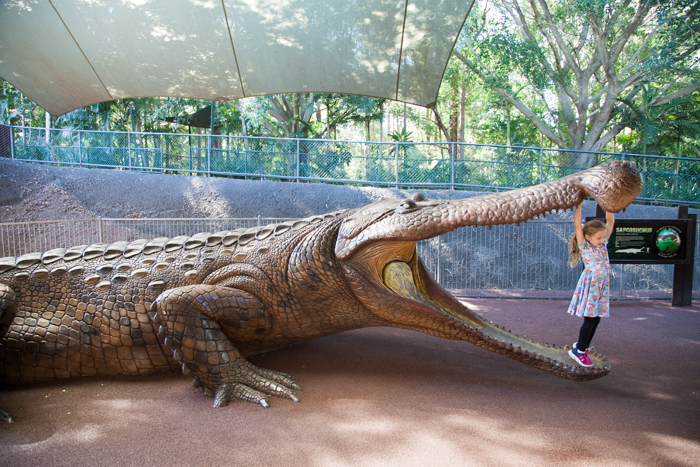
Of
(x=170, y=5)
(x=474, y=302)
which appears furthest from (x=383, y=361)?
(x=170, y=5)

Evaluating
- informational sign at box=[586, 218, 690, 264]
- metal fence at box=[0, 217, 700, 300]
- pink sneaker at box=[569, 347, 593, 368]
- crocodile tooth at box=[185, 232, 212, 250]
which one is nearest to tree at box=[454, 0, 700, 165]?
metal fence at box=[0, 217, 700, 300]

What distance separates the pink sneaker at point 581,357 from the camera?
2.87 meters

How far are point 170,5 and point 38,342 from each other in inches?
178

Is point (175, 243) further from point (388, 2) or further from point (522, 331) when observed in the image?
point (388, 2)

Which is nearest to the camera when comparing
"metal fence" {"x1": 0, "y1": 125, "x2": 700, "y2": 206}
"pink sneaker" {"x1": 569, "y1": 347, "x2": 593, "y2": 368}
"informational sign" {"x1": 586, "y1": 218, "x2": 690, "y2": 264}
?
"pink sneaker" {"x1": 569, "y1": 347, "x2": 593, "y2": 368}

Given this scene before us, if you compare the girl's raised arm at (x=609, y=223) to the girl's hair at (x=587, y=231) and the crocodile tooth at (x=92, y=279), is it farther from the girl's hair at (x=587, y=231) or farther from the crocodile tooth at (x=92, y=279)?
the crocodile tooth at (x=92, y=279)

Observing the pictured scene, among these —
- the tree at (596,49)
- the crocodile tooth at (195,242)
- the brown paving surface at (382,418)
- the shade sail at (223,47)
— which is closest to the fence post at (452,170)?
the shade sail at (223,47)

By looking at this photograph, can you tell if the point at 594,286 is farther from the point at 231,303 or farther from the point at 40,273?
the point at 40,273

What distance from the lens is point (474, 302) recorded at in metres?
6.47

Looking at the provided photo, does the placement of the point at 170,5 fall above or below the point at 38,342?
above

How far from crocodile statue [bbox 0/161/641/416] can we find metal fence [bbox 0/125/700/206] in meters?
7.48

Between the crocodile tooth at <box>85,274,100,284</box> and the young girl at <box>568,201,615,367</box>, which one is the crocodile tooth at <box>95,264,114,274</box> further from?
the young girl at <box>568,201,615,367</box>

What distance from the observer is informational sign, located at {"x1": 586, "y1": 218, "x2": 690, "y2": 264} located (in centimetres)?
632

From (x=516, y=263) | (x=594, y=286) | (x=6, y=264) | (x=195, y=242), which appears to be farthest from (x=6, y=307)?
(x=516, y=263)
